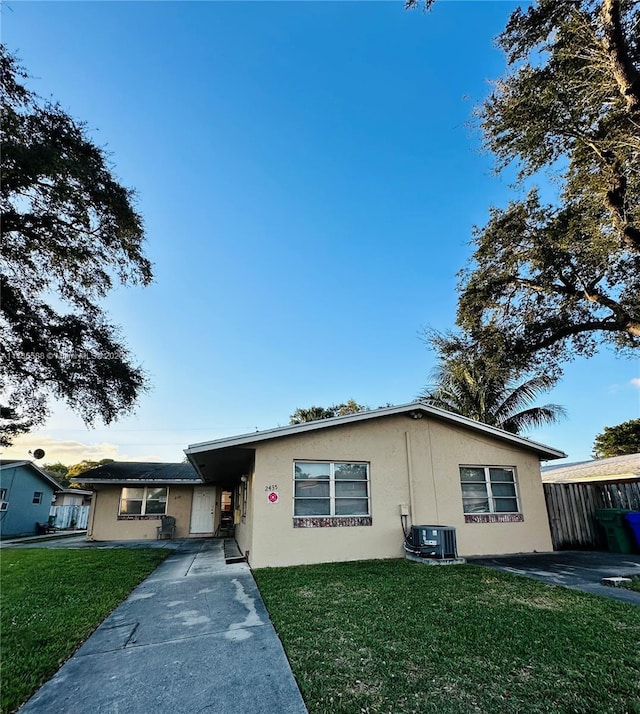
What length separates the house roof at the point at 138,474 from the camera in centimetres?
1611

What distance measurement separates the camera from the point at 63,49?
25.9ft

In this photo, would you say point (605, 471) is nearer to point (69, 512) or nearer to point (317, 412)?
point (317, 412)

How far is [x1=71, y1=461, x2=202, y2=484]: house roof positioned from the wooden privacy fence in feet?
44.7

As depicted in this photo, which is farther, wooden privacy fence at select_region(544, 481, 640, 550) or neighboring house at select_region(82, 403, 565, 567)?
wooden privacy fence at select_region(544, 481, 640, 550)

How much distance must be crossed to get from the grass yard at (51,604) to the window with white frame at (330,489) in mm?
3818

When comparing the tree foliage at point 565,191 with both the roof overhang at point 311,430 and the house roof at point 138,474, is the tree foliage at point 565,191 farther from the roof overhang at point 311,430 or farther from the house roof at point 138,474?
the house roof at point 138,474

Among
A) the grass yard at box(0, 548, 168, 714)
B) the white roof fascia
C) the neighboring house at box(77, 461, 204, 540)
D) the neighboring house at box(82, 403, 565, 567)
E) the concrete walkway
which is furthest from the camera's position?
the neighboring house at box(77, 461, 204, 540)

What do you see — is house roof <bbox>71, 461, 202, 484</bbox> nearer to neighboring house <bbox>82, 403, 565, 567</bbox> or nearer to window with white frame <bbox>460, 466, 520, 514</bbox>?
neighboring house <bbox>82, 403, 565, 567</bbox>

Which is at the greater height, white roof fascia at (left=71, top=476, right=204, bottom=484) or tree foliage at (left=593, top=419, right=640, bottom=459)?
tree foliage at (left=593, top=419, right=640, bottom=459)

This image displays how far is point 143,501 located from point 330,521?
453 inches

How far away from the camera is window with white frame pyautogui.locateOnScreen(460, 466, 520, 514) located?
10.6 metres

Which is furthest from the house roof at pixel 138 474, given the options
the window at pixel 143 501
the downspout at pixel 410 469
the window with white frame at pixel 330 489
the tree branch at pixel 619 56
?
the tree branch at pixel 619 56

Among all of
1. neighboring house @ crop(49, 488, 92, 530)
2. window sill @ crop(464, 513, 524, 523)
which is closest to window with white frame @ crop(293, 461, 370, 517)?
window sill @ crop(464, 513, 524, 523)

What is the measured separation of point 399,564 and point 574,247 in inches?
376
